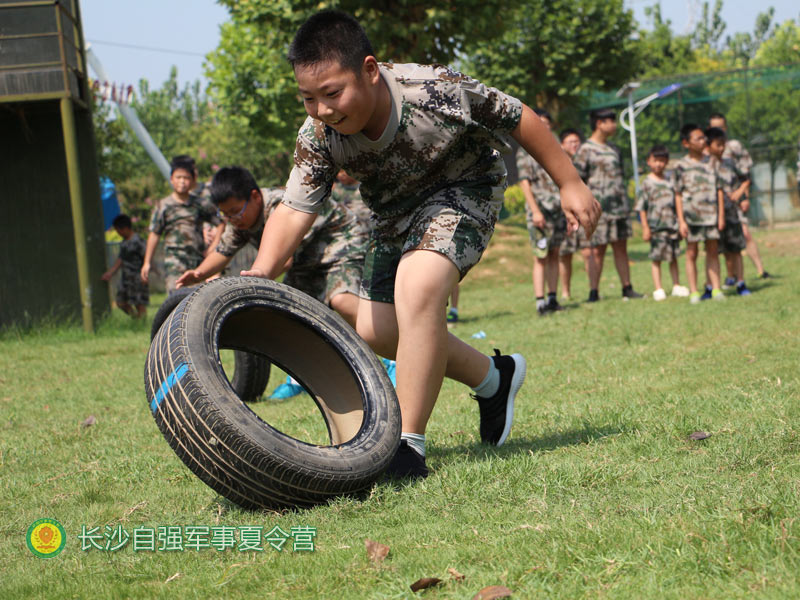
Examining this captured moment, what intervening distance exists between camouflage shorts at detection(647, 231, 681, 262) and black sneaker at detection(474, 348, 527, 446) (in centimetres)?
761

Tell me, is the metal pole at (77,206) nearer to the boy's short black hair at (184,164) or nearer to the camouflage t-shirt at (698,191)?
the boy's short black hair at (184,164)

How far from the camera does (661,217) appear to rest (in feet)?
38.1

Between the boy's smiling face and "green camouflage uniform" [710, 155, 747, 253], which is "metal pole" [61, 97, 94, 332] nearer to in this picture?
"green camouflage uniform" [710, 155, 747, 253]

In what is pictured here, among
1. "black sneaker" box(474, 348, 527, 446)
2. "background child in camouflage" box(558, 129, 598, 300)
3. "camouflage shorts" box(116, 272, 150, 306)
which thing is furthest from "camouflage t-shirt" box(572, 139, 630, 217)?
"black sneaker" box(474, 348, 527, 446)

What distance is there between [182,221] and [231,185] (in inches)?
172

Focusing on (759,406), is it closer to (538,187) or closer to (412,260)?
(412,260)

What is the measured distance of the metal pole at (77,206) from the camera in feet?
38.7

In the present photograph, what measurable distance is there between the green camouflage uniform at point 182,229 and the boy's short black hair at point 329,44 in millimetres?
6720

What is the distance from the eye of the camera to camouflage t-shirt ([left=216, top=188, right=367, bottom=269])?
6074 millimetres

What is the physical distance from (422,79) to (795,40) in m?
66.0

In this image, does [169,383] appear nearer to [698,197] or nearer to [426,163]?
[426,163]

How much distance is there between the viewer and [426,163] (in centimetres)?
368

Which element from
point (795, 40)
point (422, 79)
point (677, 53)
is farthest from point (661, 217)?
point (795, 40)

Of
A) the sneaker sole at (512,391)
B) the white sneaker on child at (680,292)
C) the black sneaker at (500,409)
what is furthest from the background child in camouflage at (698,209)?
the black sneaker at (500,409)
